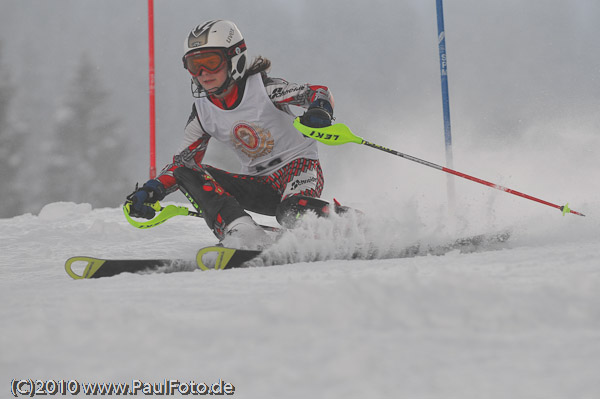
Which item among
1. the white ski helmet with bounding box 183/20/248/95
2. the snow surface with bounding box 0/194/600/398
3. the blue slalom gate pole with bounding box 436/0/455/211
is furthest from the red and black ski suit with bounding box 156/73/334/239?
the blue slalom gate pole with bounding box 436/0/455/211

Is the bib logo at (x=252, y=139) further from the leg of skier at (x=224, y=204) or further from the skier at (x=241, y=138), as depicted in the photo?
the leg of skier at (x=224, y=204)

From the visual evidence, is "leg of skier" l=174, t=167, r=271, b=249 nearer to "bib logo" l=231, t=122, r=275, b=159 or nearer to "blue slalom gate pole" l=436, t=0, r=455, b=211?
"bib logo" l=231, t=122, r=275, b=159

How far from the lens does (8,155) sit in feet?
60.5

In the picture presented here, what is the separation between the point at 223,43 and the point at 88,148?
18979 millimetres

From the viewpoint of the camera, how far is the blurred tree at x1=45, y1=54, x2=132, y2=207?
65.6 feet

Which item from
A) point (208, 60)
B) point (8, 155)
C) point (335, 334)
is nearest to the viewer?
point (335, 334)

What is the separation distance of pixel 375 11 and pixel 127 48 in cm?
3351

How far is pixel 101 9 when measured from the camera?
87.6 m

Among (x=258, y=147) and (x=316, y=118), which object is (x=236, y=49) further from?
(x=316, y=118)

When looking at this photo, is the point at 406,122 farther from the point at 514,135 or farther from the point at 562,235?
the point at 562,235

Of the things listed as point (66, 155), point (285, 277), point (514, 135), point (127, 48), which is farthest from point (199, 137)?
point (127, 48)

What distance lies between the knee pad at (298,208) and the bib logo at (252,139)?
0.47m

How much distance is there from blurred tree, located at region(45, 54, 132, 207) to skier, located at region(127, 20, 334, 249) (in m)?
17.7

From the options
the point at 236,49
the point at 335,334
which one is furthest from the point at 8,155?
the point at 335,334
